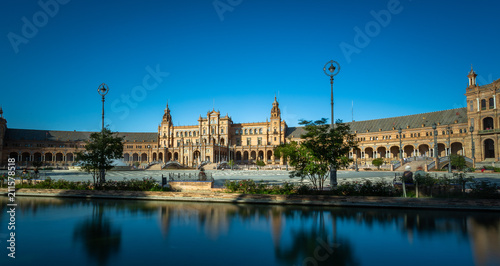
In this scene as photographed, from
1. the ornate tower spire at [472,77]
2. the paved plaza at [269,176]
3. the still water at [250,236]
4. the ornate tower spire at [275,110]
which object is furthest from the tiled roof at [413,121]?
the still water at [250,236]

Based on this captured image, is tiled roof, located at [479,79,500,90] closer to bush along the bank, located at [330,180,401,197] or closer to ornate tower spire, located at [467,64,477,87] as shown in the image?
ornate tower spire, located at [467,64,477,87]

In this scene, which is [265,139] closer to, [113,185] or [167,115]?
[167,115]

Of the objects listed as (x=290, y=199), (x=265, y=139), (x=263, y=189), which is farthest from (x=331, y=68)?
(x=265, y=139)

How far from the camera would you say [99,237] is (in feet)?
34.5

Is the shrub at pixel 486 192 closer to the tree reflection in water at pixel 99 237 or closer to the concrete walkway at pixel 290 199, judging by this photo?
the concrete walkway at pixel 290 199

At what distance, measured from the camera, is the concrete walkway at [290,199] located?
14758 mm

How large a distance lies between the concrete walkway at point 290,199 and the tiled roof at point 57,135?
94.0 metres

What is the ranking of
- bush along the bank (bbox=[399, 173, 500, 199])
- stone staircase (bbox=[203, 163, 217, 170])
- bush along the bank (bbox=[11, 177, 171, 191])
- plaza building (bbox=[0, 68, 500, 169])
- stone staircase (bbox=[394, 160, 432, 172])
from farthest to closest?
stone staircase (bbox=[203, 163, 217, 170])
plaza building (bbox=[0, 68, 500, 169])
stone staircase (bbox=[394, 160, 432, 172])
bush along the bank (bbox=[11, 177, 171, 191])
bush along the bank (bbox=[399, 173, 500, 199])

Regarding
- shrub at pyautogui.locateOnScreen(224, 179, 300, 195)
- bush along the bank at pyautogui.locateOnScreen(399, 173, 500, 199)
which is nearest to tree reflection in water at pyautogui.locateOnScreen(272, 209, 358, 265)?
shrub at pyautogui.locateOnScreen(224, 179, 300, 195)

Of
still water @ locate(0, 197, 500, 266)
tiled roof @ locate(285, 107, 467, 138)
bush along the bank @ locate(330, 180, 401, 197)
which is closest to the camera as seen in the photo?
still water @ locate(0, 197, 500, 266)

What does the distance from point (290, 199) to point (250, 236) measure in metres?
6.61

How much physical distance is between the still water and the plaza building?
54109mm

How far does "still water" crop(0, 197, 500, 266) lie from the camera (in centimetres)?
838

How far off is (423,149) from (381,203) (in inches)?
2735
